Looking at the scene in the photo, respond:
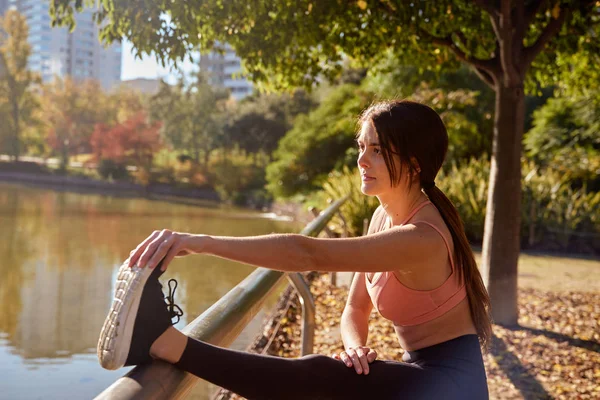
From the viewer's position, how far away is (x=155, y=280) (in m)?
1.59

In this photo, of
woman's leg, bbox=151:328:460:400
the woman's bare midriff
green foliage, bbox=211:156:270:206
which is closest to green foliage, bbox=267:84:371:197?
green foliage, bbox=211:156:270:206

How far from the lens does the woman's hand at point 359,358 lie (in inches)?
77.9

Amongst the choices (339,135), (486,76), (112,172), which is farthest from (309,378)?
(112,172)

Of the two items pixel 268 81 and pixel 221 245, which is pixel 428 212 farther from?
pixel 268 81

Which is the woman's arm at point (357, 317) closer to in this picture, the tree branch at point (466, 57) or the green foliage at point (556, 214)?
the tree branch at point (466, 57)

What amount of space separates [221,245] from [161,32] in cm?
427

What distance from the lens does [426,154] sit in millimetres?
2088

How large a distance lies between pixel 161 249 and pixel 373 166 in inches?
30.1

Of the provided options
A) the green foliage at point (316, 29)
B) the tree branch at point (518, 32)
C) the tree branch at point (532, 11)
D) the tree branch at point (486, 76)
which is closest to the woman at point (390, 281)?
the green foliage at point (316, 29)

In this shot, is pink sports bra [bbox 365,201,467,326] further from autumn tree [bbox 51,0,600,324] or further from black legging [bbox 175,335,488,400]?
autumn tree [bbox 51,0,600,324]

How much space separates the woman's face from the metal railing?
489 millimetres

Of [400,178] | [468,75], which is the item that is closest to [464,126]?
[468,75]

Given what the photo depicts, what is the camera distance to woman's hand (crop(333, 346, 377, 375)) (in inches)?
77.9

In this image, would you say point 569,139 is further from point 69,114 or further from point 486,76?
point 69,114
